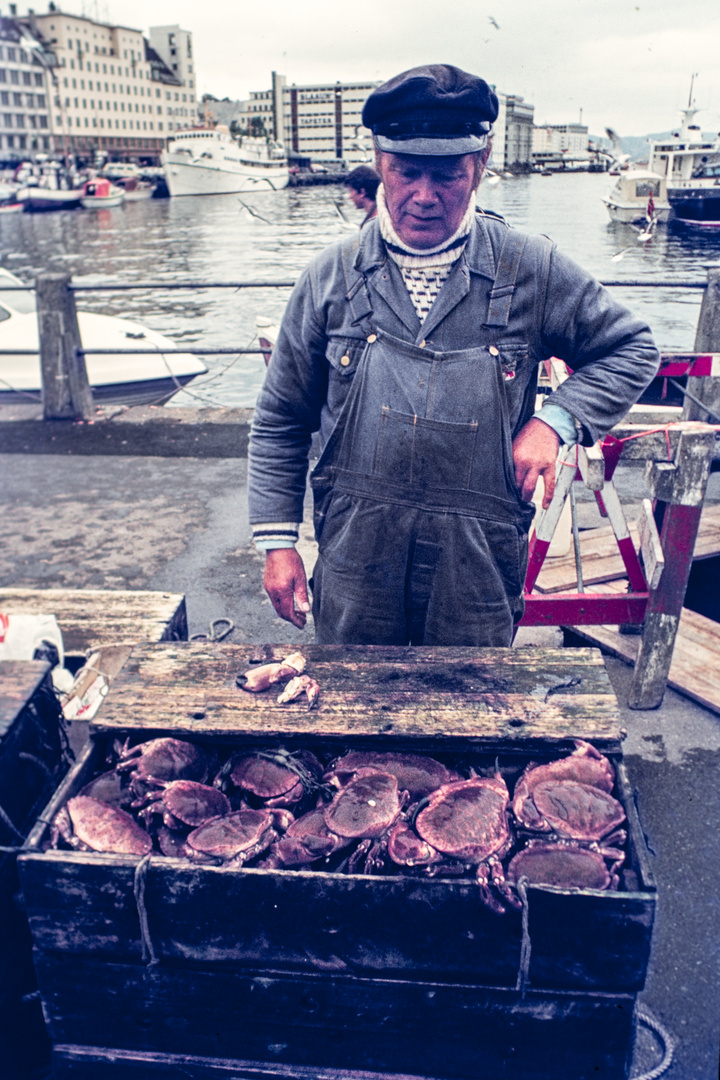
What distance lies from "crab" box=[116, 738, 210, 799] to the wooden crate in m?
0.31

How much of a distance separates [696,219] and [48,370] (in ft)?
165

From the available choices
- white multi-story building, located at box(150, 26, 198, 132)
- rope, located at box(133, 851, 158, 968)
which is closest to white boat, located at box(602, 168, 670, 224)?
rope, located at box(133, 851, 158, 968)

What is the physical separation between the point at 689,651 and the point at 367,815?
2.76 metres

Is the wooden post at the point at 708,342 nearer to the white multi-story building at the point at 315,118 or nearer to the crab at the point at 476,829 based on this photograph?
the crab at the point at 476,829

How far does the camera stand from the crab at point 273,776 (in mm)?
1920

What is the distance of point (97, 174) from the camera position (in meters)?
92.2

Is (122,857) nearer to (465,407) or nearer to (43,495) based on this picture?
(465,407)

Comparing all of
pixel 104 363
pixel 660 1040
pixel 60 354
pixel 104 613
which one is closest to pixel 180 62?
pixel 104 363

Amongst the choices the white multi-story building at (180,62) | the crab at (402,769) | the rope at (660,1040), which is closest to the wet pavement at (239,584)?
the rope at (660,1040)

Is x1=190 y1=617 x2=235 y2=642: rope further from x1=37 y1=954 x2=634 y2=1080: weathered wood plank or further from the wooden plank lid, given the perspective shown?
x1=37 y1=954 x2=634 y2=1080: weathered wood plank

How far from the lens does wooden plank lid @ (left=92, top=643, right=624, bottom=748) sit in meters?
2.00

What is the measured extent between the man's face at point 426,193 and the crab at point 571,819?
1.47 m

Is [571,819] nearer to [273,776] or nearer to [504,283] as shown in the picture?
[273,776]

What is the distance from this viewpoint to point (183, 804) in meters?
1.85
